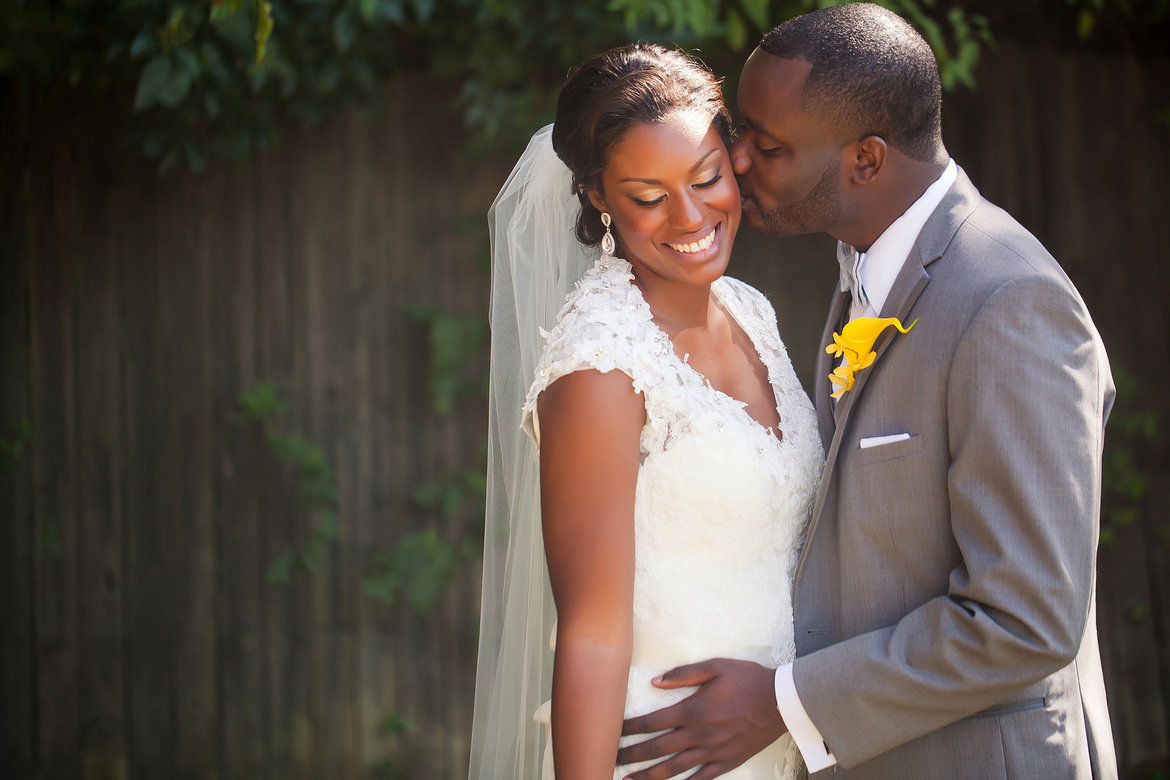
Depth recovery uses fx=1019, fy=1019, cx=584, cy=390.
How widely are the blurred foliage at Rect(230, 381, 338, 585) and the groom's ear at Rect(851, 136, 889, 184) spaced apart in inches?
114

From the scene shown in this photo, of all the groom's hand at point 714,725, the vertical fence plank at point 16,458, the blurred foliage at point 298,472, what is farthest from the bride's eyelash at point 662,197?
the vertical fence plank at point 16,458

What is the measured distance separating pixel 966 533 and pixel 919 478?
0.14 meters

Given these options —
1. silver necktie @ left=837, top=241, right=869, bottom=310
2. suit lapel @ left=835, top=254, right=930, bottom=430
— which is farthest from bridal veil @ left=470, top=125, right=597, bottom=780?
suit lapel @ left=835, top=254, right=930, bottom=430

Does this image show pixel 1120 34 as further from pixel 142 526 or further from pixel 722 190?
pixel 142 526

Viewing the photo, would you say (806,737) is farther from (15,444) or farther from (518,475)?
(15,444)

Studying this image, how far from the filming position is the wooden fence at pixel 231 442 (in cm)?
444

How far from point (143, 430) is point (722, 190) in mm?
3191

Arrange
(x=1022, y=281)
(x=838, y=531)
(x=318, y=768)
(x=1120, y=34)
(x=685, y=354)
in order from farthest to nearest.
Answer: (x=1120, y=34) → (x=318, y=768) → (x=685, y=354) → (x=838, y=531) → (x=1022, y=281)

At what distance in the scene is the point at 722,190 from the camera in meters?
2.31

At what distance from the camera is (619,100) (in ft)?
7.32

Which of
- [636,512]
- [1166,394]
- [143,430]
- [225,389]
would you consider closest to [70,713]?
[143,430]

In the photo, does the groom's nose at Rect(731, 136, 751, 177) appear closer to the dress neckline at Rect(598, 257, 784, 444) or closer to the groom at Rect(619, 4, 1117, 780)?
the groom at Rect(619, 4, 1117, 780)

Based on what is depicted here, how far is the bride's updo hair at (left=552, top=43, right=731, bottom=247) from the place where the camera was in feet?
7.30

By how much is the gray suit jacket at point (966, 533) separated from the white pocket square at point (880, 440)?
1 centimetres
